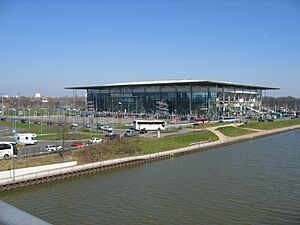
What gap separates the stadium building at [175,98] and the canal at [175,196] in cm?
2453

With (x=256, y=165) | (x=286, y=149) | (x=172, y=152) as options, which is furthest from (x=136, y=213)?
(x=286, y=149)

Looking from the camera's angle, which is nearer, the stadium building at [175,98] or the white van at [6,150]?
the white van at [6,150]

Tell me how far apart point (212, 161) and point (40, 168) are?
7.76 meters

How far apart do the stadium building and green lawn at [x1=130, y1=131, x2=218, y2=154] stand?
49.0 feet

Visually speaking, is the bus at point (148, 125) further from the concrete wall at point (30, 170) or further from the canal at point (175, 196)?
the concrete wall at point (30, 170)

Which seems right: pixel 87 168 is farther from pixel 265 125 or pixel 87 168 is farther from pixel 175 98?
pixel 175 98

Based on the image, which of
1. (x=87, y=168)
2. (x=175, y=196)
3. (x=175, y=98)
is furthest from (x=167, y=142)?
(x=175, y=98)

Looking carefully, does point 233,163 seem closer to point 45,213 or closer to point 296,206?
point 296,206

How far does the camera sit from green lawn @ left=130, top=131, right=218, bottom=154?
1766 cm

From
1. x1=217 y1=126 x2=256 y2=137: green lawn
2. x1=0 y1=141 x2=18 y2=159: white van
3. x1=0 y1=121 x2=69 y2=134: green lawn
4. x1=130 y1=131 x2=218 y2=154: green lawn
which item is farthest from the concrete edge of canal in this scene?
x1=0 y1=121 x2=69 y2=134: green lawn

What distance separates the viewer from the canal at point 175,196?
26.3ft

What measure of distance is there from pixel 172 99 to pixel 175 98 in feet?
1.41

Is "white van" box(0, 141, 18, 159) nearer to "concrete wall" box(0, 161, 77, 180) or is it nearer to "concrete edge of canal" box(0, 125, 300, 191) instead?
"concrete wall" box(0, 161, 77, 180)

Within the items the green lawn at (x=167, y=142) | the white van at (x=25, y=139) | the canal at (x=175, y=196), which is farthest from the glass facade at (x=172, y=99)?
the canal at (x=175, y=196)
